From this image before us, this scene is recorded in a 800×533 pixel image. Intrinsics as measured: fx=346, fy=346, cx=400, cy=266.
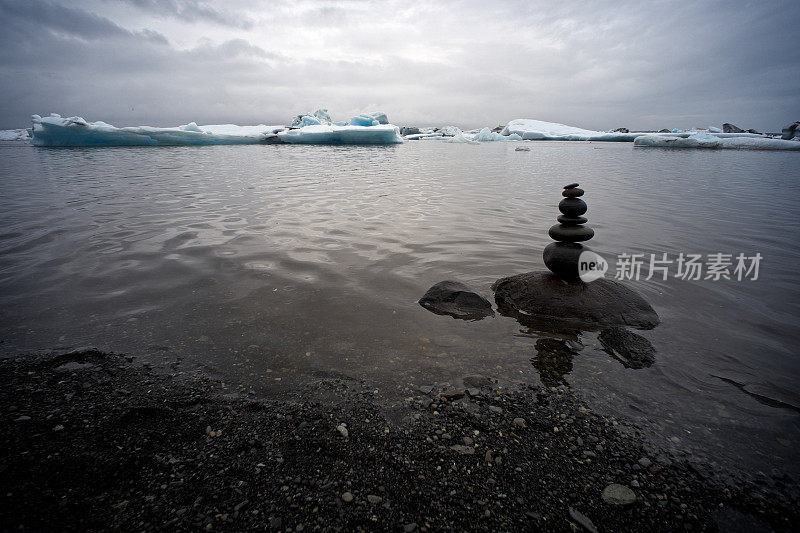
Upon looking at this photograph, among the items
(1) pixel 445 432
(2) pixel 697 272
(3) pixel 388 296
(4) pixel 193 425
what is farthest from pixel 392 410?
(2) pixel 697 272

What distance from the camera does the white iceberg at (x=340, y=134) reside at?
50.2 meters

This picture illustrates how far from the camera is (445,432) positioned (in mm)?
2547

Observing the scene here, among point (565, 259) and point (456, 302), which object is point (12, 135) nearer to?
point (456, 302)

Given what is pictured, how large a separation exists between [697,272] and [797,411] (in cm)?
369

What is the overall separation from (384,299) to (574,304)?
247cm

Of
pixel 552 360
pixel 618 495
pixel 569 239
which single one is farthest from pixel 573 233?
pixel 618 495

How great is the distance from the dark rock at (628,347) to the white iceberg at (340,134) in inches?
2007

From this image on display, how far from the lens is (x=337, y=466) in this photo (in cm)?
225

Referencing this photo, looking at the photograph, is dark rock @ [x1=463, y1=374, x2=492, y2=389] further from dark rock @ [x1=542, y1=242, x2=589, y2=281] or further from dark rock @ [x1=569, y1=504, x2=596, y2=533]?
dark rock @ [x1=542, y1=242, x2=589, y2=281]

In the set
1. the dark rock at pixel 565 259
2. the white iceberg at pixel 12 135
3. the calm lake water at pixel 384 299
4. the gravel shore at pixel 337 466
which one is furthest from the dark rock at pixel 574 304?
the white iceberg at pixel 12 135

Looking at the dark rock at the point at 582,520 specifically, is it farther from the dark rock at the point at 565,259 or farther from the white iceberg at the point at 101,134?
the white iceberg at the point at 101,134

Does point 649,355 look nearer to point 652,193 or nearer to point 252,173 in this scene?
point 652,193

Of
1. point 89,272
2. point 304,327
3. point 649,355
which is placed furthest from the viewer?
point 89,272

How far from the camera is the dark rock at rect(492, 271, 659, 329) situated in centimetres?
426
